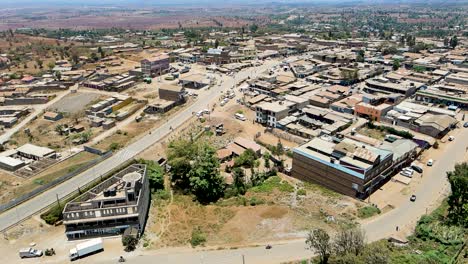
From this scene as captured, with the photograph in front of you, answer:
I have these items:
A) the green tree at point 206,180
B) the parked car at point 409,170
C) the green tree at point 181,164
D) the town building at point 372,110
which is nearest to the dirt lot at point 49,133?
the green tree at point 181,164

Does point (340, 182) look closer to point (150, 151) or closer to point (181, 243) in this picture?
point (181, 243)

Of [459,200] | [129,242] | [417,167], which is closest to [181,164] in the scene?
[129,242]

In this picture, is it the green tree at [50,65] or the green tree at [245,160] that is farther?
the green tree at [50,65]

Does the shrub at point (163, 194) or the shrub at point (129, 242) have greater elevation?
the shrub at point (129, 242)

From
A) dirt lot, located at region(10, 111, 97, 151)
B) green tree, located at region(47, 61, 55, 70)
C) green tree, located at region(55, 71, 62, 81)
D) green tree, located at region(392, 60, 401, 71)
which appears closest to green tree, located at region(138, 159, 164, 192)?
dirt lot, located at region(10, 111, 97, 151)

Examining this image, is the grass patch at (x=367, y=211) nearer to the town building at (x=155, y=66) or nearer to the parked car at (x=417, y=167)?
the parked car at (x=417, y=167)

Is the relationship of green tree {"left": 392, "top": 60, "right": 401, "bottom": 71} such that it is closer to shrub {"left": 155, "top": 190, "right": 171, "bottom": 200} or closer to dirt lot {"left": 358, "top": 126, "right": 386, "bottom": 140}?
dirt lot {"left": 358, "top": 126, "right": 386, "bottom": 140}

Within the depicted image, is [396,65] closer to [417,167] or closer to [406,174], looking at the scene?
[417,167]
